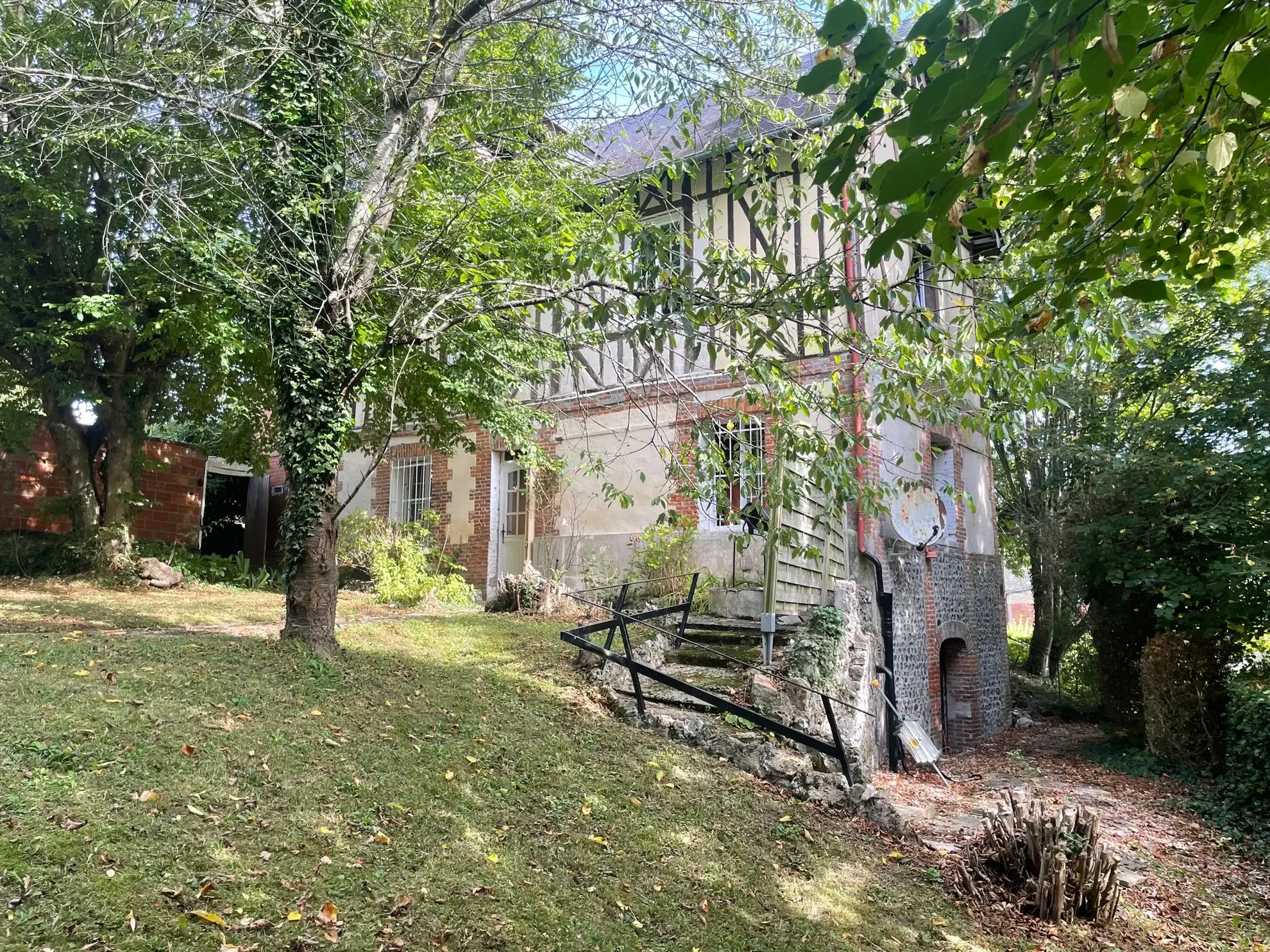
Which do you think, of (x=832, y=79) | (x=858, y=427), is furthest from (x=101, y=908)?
(x=858, y=427)

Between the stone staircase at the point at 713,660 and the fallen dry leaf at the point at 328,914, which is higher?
the stone staircase at the point at 713,660

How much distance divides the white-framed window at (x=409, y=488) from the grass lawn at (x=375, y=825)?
7.48 meters

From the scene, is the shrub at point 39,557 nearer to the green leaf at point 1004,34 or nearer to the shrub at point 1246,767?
the green leaf at point 1004,34

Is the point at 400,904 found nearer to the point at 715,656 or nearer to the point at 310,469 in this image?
the point at 310,469

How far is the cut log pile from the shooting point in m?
4.48

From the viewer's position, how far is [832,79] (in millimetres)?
2123

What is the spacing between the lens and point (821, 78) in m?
2.10

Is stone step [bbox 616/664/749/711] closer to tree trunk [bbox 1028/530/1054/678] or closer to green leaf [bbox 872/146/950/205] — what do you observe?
green leaf [bbox 872/146/950/205]

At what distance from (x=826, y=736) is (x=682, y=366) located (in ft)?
20.6

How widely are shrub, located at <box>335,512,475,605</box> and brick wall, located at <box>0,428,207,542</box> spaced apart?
11.1ft

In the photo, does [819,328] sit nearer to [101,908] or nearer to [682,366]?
[101,908]

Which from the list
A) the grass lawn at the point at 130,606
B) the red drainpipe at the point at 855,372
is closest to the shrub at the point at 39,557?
the grass lawn at the point at 130,606

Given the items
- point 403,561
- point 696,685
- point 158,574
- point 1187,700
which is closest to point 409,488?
point 403,561

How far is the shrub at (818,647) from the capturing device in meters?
6.57
